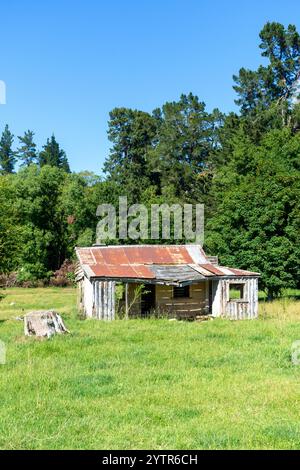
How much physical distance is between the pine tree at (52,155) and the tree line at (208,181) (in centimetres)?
2999

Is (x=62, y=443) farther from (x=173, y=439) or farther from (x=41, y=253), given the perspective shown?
(x=41, y=253)

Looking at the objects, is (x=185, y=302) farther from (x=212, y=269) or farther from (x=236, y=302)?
(x=236, y=302)

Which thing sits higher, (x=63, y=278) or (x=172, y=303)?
(x=172, y=303)

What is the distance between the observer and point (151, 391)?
945 cm

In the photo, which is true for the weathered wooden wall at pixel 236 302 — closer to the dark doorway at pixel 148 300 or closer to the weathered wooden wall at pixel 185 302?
the weathered wooden wall at pixel 185 302

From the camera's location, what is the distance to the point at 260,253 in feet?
102

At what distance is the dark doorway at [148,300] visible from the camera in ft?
85.4

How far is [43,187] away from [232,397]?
42832 millimetres

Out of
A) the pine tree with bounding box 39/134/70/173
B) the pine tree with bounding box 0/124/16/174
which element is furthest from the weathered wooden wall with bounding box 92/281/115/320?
the pine tree with bounding box 0/124/16/174

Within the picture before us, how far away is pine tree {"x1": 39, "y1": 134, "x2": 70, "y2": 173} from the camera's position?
97750 mm

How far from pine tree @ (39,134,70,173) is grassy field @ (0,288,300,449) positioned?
85329 millimetres

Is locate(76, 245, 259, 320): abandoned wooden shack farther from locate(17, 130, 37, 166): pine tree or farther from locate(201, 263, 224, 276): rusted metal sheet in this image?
locate(17, 130, 37, 166): pine tree

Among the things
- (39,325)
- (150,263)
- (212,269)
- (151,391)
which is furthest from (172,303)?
(151,391)

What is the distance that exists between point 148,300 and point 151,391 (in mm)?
17330
